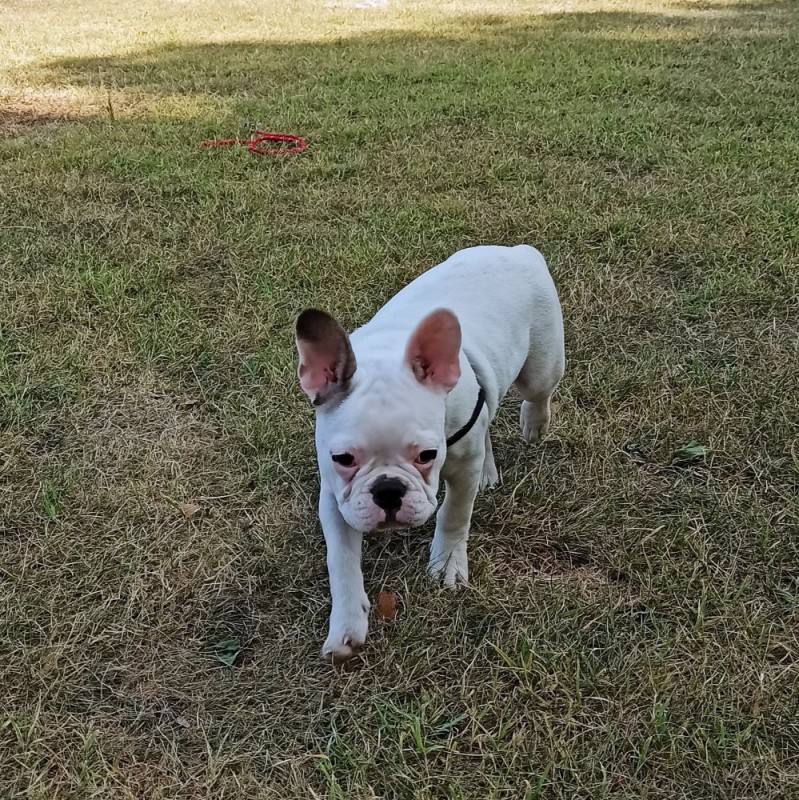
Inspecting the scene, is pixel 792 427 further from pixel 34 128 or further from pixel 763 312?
pixel 34 128

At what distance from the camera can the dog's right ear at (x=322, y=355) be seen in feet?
7.13

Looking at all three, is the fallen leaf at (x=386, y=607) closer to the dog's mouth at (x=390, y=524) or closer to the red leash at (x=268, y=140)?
the dog's mouth at (x=390, y=524)

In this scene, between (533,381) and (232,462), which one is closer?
(533,381)

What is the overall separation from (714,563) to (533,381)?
94 centimetres

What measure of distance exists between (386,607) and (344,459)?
708mm

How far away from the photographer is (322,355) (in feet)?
7.29

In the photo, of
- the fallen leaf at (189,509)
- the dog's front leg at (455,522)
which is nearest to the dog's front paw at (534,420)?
the dog's front leg at (455,522)

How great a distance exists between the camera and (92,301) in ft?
14.6

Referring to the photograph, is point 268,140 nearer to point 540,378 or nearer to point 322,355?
point 540,378

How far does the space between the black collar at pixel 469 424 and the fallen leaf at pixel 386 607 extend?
2.01 ft

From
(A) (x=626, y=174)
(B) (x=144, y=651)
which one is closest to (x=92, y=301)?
(B) (x=144, y=651)

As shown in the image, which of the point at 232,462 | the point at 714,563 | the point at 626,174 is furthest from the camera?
the point at 626,174

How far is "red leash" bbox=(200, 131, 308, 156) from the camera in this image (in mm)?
6332

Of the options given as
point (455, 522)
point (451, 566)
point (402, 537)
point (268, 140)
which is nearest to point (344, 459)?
point (455, 522)
